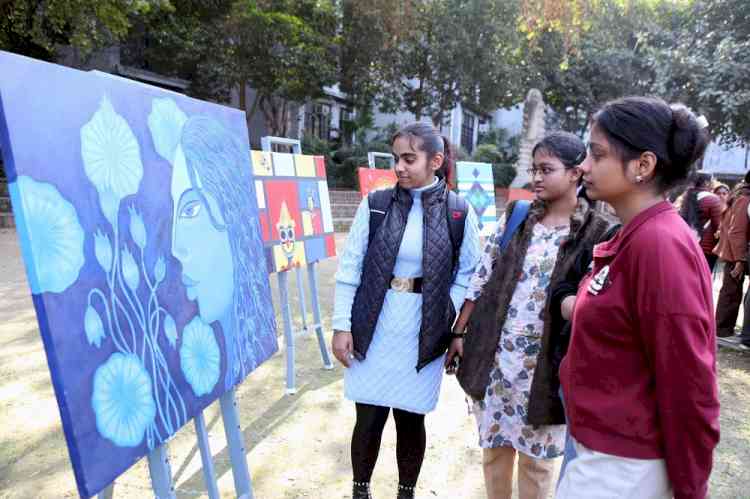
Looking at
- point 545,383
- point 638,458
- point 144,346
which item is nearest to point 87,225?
point 144,346

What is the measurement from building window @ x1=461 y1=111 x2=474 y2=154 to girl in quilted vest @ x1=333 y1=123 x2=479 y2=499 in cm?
2719

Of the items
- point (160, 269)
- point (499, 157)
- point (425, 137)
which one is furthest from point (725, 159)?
point (160, 269)

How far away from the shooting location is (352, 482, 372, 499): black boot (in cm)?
233

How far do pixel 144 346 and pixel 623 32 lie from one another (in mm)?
21827

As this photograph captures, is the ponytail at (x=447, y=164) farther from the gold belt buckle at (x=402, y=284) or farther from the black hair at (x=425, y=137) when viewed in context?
the gold belt buckle at (x=402, y=284)

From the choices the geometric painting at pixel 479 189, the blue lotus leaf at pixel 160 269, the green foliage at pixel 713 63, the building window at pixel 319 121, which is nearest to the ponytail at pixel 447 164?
the blue lotus leaf at pixel 160 269

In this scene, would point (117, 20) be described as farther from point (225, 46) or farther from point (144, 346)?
point (144, 346)

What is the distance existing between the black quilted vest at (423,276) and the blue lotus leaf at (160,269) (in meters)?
0.90

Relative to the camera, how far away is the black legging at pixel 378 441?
7.57 ft

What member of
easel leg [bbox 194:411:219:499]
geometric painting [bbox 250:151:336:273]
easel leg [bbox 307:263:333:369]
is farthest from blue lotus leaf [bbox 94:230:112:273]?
easel leg [bbox 307:263:333:369]

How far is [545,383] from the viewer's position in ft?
6.52

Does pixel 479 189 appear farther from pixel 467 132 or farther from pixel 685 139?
pixel 467 132

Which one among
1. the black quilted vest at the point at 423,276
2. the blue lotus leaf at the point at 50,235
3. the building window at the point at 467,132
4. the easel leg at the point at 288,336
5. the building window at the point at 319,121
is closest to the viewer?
the blue lotus leaf at the point at 50,235

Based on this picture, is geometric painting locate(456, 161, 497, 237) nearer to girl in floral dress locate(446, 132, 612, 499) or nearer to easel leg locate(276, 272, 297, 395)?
easel leg locate(276, 272, 297, 395)
